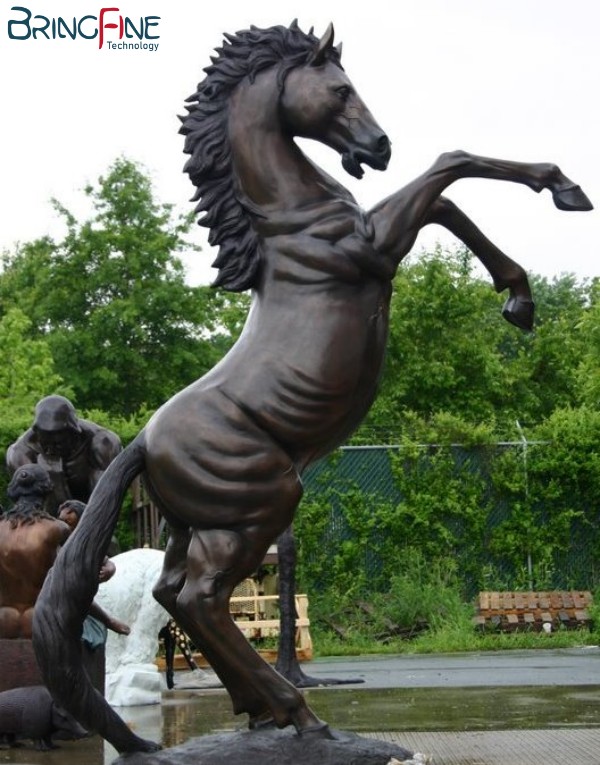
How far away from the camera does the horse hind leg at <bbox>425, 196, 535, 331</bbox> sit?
496 cm

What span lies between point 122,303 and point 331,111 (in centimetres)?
3330

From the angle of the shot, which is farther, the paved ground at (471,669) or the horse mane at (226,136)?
the paved ground at (471,669)

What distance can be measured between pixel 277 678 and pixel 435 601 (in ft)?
38.3

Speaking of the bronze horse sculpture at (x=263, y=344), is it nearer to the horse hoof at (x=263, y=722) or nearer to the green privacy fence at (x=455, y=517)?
the horse hoof at (x=263, y=722)

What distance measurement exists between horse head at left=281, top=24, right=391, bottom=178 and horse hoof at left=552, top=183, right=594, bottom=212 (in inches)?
22.7

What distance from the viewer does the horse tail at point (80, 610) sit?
15.3ft

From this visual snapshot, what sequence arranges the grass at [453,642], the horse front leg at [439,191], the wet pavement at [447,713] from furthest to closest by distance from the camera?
the grass at [453,642] < the wet pavement at [447,713] < the horse front leg at [439,191]

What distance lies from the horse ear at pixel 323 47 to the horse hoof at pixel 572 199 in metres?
0.88

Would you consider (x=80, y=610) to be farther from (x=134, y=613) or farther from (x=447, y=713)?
(x=134, y=613)

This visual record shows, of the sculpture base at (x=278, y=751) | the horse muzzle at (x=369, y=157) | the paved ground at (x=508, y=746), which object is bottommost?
the paved ground at (x=508, y=746)

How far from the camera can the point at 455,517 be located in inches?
677

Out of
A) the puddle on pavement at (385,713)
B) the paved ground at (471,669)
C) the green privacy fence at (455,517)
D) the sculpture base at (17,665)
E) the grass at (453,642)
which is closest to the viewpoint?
Result: the puddle on pavement at (385,713)

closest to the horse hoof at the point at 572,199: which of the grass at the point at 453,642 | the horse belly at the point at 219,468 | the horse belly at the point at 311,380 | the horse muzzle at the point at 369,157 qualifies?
the horse muzzle at the point at 369,157

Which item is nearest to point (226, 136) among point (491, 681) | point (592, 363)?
point (491, 681)
